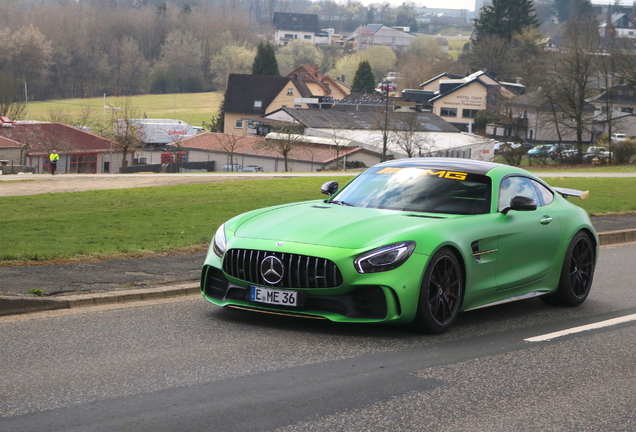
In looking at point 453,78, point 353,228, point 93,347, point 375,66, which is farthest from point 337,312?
point 375,66

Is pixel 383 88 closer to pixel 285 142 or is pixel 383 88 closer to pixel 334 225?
pixel 285 142

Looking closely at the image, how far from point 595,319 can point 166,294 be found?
4361 mm

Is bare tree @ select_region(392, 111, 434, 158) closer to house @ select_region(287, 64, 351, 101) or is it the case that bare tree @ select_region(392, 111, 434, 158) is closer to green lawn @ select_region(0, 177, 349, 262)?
green lawn @ select_region(0, 177, 349, 262)

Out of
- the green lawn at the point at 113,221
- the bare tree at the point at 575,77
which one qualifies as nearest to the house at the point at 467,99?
the bare tree at the point at 575,77

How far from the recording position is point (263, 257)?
21.8 ft

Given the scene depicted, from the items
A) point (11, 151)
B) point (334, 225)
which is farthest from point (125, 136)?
point (334, 225)

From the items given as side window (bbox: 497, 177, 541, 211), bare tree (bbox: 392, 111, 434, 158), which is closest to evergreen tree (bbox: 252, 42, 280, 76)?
bare tree (bbox: 392, 111, 434, 158)

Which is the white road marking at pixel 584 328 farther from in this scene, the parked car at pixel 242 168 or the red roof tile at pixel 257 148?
the parked car at pixel 242 168

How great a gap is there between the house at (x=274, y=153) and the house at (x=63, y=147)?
7496 millimetres

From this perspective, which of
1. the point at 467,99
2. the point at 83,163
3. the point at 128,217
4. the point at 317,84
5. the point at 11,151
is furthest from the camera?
the point at 317,84

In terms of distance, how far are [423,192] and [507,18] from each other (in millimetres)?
134307

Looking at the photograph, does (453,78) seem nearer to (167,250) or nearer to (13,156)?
(13,156)

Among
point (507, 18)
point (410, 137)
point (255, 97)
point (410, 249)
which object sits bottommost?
point (410, 249)

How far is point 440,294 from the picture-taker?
684 centimetres
